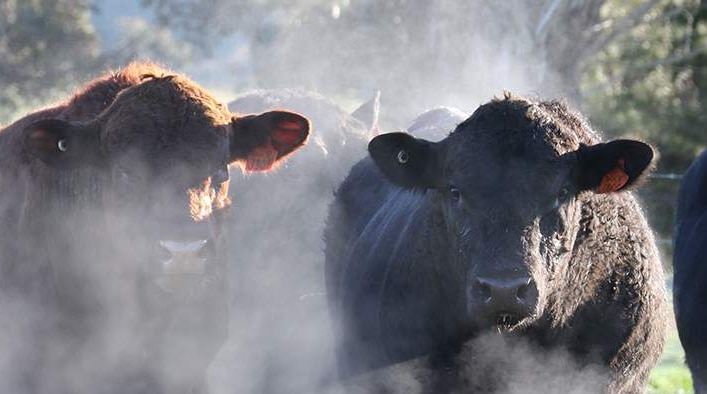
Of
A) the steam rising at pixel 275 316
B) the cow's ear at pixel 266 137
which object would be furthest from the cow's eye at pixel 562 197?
the cow's ear at pixel 266 137

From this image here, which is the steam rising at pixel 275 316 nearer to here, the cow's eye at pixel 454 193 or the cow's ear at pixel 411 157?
the cow's eye at pixel 454 193

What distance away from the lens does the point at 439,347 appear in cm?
649

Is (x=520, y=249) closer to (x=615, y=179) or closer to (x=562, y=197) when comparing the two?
(x=562, y=197)

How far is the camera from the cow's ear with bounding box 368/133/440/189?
21.2 ft

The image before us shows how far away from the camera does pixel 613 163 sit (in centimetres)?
626

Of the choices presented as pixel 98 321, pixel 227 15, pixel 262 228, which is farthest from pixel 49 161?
pixel 227 15

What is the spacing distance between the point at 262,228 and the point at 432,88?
947 cm

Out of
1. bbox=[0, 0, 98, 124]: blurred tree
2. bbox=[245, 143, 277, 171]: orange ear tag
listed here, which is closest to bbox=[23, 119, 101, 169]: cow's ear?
bbox=[245, 143, 277, 171]: orange ear tag

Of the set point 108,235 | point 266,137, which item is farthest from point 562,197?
point 108,235

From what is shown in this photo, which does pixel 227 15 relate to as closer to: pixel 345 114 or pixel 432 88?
pixel 432 88

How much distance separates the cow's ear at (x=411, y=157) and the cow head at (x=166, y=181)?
0.73 metres

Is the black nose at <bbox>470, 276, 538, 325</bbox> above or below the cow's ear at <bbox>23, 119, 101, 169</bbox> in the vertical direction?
below

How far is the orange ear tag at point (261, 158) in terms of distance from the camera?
22.9ft

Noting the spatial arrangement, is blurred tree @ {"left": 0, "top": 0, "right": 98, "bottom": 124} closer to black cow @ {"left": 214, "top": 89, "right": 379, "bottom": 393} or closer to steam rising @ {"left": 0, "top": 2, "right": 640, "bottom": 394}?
steam rising @ {"left": 0, "top": 2, "right": 640, "bottom": 394}
